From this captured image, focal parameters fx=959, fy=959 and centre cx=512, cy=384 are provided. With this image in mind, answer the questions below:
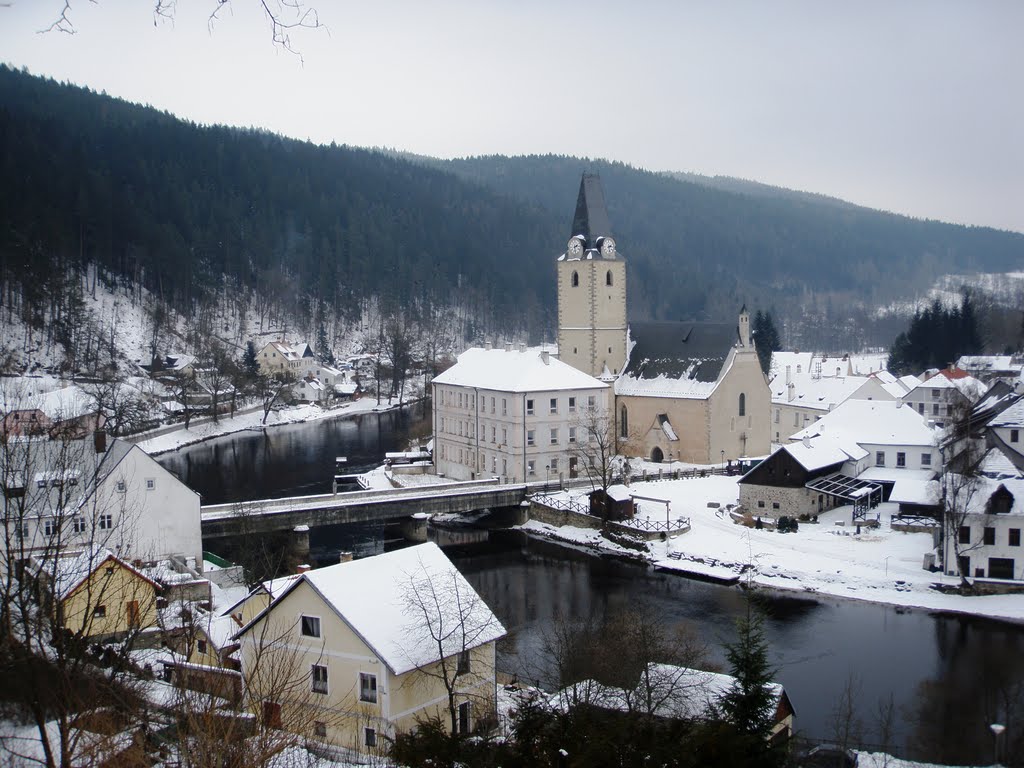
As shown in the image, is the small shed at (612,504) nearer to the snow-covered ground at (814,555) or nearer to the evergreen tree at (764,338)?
the snow-covered ground at (814,555)

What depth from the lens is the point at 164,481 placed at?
30016mm

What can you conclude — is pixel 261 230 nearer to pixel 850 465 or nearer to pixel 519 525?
pixel 519 525

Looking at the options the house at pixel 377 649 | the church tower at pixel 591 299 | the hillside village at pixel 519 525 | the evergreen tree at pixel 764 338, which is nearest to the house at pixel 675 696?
the hillside village at pixel 519 525

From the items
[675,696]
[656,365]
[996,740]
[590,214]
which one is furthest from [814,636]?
[590,214]

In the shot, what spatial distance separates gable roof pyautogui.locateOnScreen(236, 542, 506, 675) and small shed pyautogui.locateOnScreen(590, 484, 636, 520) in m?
19.2

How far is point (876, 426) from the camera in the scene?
141ft

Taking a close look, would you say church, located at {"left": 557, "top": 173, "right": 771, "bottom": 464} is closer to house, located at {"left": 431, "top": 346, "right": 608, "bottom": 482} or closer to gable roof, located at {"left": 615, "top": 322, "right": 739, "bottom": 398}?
gable roof, located at {"left": 615, "top": 322, "right": 739, "bottom": 398}

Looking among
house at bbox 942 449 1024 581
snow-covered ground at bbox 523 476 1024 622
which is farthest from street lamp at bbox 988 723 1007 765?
house at bbox 942 449 1024 581

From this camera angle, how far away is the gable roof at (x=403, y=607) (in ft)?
55.8

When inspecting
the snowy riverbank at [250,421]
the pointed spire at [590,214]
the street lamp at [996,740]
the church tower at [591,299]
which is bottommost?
the street lamp at [996,740]

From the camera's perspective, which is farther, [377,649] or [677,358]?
[677,358]

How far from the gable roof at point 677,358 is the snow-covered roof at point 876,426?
20.3 ft

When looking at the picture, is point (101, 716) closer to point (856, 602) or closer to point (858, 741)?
point (858, 741)

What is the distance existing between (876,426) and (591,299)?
16274 millimetres
